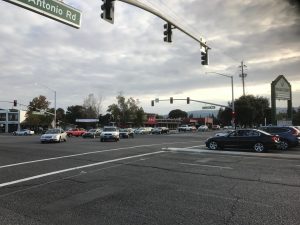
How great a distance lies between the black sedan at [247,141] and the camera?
23031mm

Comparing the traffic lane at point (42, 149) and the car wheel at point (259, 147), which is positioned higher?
the car wheel at point (259, 147)

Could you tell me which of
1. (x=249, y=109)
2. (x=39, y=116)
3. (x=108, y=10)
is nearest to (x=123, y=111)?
(x=39, y=116)

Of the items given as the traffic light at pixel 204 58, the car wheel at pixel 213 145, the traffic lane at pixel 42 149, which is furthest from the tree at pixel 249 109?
the traffic light at pixel 204 58

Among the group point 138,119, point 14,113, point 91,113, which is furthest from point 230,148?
point 14,113

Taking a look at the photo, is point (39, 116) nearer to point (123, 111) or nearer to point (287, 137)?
point (123, 111)

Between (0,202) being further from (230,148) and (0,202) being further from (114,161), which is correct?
(230,148)

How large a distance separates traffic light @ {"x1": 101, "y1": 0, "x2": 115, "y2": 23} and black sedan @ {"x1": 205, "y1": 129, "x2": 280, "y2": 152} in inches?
524

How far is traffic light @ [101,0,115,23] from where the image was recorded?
14023 millimetres

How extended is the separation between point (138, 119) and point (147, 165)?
354 feet

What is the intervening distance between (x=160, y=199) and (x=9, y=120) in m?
134

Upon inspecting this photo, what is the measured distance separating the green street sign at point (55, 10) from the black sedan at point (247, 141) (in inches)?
583

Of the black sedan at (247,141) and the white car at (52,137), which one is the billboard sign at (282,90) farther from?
the white car at (52,137)

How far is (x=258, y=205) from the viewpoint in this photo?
8.41 meters

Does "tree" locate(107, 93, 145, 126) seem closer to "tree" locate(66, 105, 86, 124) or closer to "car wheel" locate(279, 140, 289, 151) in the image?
"tree" locate(66, 105, 86, 124)
